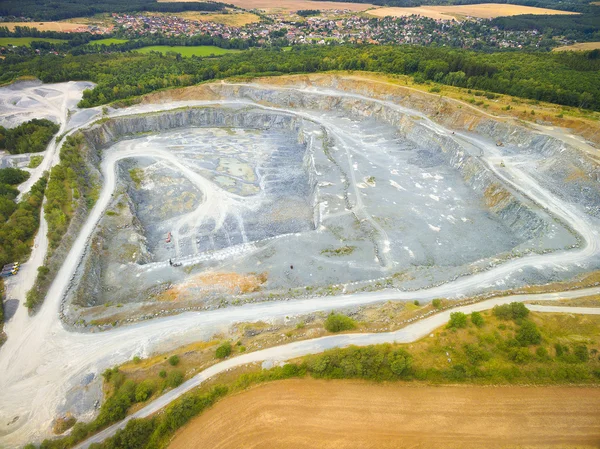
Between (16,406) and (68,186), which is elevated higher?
(68,186)

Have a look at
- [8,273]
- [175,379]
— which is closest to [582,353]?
[175,379]

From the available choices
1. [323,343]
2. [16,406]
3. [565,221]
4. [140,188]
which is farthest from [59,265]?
[565,221]

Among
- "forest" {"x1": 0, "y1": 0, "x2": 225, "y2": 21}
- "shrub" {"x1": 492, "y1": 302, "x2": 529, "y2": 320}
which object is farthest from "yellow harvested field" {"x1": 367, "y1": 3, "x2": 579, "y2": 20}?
"shrub" {"x1": 492, "y1": 302, "x2": 529, "y2": 320}

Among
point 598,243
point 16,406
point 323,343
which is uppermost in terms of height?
point 598,243

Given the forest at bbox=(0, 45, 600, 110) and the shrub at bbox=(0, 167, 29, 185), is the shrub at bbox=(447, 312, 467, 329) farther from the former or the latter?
the shrub at bbox=(0, 167, 29, 185)

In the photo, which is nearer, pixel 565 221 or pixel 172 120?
pixel 565 221

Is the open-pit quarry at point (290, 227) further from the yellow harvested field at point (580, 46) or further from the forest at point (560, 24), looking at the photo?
the forest at point (560, 24)

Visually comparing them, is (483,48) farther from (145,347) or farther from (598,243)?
(145,347)

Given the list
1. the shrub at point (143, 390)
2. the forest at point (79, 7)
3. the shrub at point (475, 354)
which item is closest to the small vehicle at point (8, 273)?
the shrub at point (143, 390)

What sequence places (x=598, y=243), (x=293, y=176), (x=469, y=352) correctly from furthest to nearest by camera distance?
(x=293, y=176)
(x=598, y=243)
(x=469, y=352)
